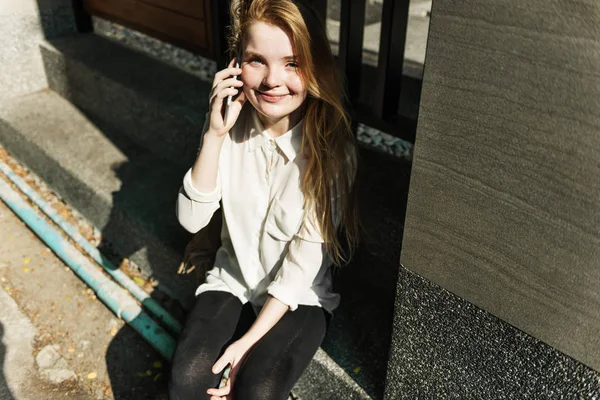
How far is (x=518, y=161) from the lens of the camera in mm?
1656

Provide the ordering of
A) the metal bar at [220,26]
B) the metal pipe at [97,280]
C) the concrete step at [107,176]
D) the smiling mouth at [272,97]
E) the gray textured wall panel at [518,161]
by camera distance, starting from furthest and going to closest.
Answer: the metal bar at [220,26] → the concrete step at [107,176] → the metal pipe at [97,280] → the smiling mouth at [272,97] → the gray textured wall panel at [518,161]

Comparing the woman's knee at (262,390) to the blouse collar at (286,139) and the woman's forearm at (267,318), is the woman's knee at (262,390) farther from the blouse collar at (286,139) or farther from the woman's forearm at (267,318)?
the blouse collar at (286,139)

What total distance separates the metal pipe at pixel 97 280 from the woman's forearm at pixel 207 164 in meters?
0.94

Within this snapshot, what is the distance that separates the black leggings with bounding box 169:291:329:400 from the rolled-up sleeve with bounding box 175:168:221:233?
1.22 feet

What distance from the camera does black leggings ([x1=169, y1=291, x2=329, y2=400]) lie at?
2385 millimetres

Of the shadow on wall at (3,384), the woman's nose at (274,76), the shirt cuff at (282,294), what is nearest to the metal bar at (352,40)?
the woman's nose at (274,76)

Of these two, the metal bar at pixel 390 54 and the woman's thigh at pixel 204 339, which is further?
the metal bar at pixel 390 54

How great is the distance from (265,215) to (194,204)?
0.99 feet

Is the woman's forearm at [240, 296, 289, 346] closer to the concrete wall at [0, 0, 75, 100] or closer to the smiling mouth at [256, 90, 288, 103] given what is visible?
the smiling mouth at [256, 90, 288, 103]

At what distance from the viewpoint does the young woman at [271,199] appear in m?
2.33

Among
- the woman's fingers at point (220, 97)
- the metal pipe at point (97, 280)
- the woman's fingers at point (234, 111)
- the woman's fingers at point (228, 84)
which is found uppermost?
the woman's fingers at point (228, 84)

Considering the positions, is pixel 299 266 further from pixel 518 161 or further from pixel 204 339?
pixel 518 161

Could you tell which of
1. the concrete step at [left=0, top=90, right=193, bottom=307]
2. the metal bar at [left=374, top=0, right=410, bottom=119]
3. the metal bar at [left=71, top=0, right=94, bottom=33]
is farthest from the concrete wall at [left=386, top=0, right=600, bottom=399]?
the metal bar at [left=71, top=0, right=94, bottom=33]

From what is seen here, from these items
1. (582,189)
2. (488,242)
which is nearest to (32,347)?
(488,242)
